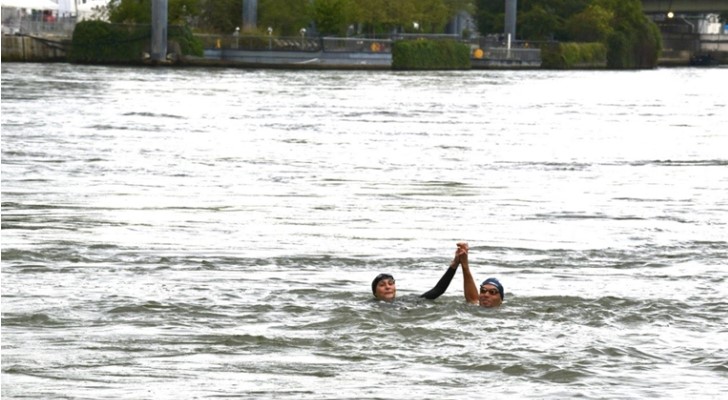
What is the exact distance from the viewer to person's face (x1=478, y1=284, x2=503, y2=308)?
51.9 ft

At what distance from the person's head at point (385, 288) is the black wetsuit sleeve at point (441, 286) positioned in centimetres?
37

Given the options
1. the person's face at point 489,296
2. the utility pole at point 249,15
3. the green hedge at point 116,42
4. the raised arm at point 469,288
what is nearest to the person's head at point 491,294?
the person's face at point 489,296

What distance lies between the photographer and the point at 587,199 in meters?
26.2

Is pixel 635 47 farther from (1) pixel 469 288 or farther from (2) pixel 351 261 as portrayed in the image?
(1) pixel 469 288

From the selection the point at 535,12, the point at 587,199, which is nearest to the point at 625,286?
the point at 587,199

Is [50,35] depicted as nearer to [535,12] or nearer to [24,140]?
[535,12]

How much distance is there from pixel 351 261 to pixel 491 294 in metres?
3.50

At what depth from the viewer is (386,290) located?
15875mm

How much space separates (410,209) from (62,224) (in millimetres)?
4855

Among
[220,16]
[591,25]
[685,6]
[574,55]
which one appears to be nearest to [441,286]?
[220,16]

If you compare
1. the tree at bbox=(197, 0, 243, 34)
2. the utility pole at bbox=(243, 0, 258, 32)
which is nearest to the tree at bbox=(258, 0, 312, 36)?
the tree at bbox=(197, 0, 243, 34)

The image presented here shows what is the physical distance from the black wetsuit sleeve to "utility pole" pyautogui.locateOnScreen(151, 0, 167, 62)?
75.8m

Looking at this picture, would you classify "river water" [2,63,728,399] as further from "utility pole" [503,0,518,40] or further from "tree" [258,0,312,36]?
"utility pole" [503,0,518,40]

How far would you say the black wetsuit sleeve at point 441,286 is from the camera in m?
16.0
